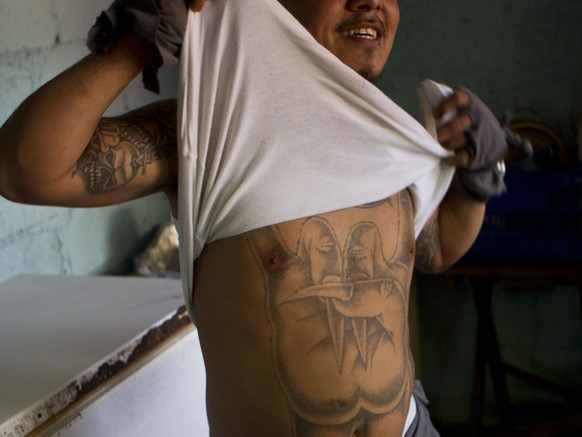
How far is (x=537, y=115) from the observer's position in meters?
2.95

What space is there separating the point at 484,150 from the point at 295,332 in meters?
0.42

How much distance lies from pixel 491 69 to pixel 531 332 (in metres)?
1.06

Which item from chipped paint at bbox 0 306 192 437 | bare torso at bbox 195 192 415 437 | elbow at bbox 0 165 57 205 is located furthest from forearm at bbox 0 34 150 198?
chipped paint at bbox 0 306 192 437

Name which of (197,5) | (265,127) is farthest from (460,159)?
(197,5)

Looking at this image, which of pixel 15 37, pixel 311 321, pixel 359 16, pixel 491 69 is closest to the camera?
pixel 311 321

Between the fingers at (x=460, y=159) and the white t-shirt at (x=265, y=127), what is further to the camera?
the fingers at (x=460, y=159)

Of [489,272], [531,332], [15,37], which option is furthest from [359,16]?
[531,332]

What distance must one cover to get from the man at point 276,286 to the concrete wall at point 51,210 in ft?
2.73

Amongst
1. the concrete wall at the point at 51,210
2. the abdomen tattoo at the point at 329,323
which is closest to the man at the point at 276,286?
the abdomen tattoo at the point at 329,323

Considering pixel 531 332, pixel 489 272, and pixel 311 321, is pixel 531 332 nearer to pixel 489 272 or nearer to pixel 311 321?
pixel 489 272

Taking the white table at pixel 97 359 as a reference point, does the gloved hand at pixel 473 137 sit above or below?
above

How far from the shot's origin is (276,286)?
105cm

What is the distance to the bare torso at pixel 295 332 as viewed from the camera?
105cm

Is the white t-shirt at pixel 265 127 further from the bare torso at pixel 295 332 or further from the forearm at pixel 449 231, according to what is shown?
the forearm at pixel 449 231
